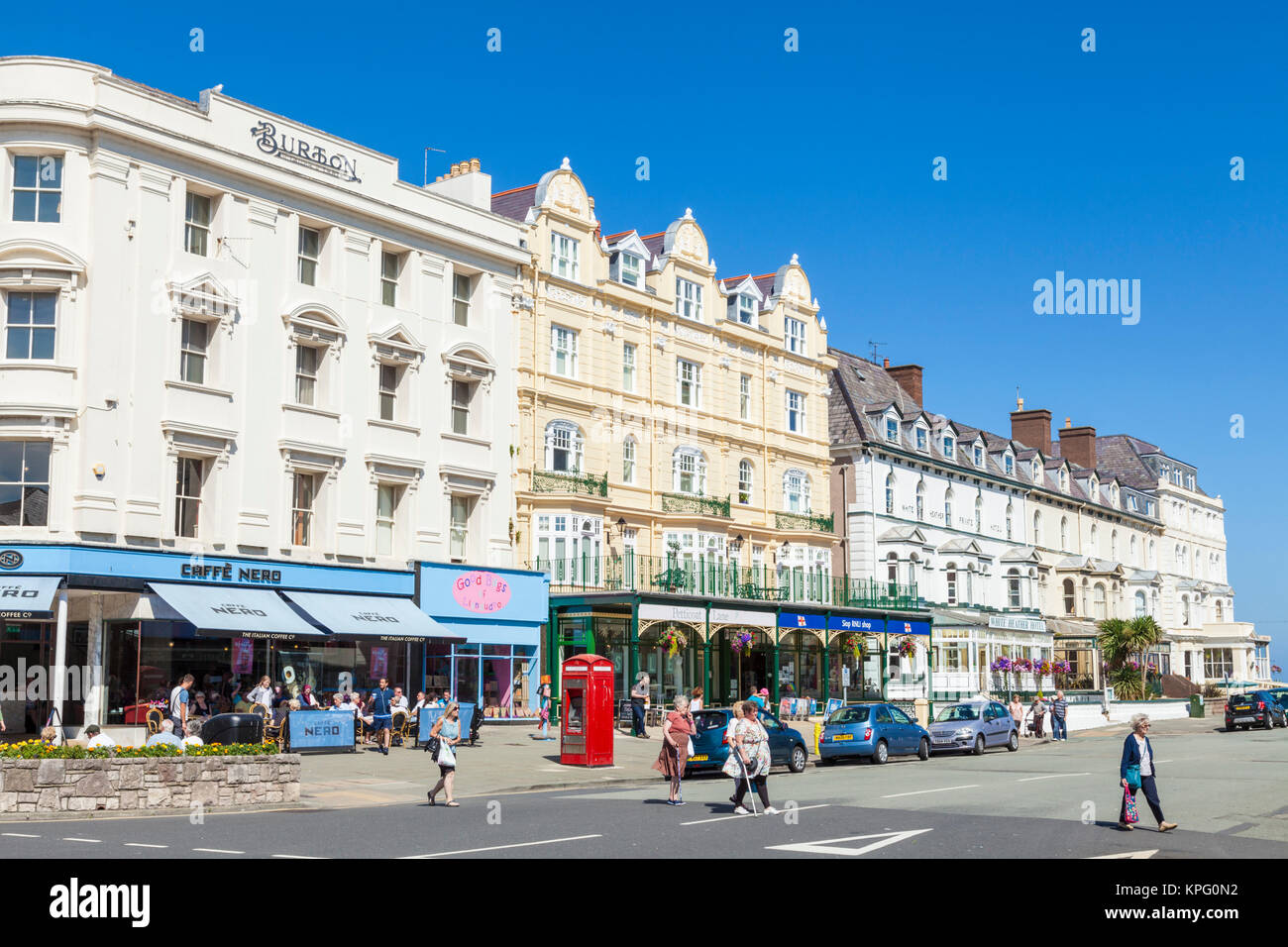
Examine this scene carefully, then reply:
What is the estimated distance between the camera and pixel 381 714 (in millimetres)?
29703

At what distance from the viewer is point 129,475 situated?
28.5m

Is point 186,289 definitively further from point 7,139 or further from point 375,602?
point 375,602

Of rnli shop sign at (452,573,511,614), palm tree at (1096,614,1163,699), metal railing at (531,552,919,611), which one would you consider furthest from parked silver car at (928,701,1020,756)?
palm tree at (1096,614,1163,699)

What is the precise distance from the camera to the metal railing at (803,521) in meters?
47.8

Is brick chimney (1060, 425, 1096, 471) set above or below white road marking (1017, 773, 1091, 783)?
above

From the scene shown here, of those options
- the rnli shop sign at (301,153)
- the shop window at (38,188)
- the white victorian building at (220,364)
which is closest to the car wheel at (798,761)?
the white victorian building at (220,364)

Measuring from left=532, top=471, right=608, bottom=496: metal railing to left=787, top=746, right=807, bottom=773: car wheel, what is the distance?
1297cm

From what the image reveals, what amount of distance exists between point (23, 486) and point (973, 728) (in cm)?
2392

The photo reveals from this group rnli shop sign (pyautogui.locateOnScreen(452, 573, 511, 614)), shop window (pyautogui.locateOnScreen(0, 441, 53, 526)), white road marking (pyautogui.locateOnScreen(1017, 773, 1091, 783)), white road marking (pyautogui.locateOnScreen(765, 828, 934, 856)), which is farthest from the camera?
rnli shop sign (pyautogui.locateOnScreen(452, 573, 511, 614))

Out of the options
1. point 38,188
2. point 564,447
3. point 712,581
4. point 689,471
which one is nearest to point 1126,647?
point 689,471

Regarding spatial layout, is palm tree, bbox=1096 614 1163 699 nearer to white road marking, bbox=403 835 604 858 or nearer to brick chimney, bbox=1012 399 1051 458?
brick chimney, bbox=1012 399 1051 458

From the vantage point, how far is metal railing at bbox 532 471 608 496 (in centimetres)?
3869

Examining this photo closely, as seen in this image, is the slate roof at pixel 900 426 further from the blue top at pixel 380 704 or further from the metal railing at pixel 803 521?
the blue top at pixel 380 704
